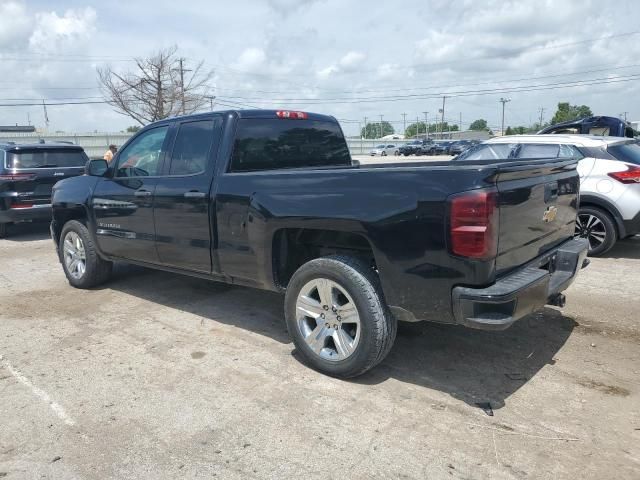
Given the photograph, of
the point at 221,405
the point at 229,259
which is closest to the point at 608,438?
the point at 221,405

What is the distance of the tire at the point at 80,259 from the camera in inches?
245

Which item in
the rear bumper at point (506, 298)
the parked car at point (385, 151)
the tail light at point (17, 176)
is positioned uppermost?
the tail light at point (17, 176)

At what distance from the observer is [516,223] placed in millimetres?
3406

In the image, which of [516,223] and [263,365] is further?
[263,365]

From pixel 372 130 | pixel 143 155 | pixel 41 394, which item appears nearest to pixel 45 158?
pixel 143 155

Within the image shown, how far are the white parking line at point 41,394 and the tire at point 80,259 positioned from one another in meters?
1.94

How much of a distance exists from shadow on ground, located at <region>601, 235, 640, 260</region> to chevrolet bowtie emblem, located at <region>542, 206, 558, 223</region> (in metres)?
4.09

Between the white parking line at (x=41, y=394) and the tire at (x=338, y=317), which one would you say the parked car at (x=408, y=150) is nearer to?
the tire at (x=338, y=317)

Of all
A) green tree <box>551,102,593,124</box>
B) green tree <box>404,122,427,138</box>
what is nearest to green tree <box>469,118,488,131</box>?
green tree <box>404,122,427,138</box>

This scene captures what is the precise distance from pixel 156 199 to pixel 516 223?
3229 mm

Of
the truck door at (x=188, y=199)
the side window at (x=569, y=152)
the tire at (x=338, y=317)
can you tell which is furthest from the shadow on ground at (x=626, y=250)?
the truck door at (x=188, y=199)

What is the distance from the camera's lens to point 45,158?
1045 centimetres

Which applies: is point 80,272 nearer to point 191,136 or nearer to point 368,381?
point 191,136

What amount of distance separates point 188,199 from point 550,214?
9.53 ft
